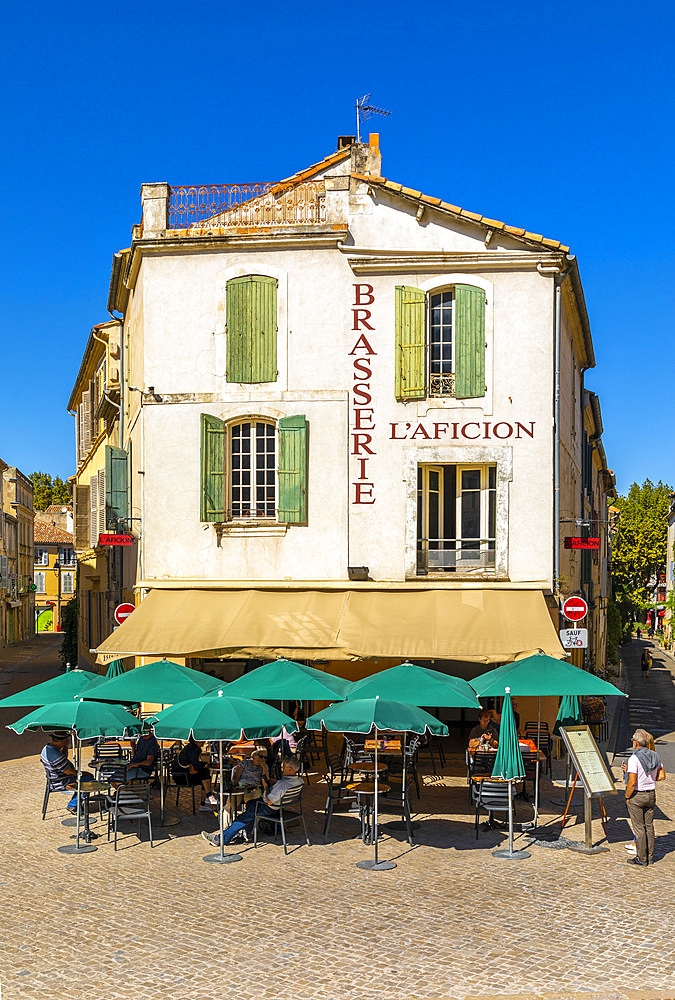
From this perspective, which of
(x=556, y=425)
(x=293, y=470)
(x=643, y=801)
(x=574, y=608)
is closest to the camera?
(x=643, y=801)

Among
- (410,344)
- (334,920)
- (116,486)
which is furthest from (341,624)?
(334,920)

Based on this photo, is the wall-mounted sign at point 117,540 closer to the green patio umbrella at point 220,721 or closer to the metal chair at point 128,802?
the metal chair at point 128,802

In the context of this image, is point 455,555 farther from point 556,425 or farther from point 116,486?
point 116,486

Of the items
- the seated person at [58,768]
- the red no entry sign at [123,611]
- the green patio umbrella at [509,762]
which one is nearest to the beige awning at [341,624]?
the red no entry sign at [123,611]

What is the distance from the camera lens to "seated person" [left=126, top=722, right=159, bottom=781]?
1437 cm

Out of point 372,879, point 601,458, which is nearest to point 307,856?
point 372,879

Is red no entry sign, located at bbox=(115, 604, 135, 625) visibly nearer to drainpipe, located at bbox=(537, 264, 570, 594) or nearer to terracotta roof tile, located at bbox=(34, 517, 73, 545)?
drainpipe, located at bbox=(537, 264, 570, 594)

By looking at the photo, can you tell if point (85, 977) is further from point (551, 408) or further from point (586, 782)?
point (551, 408)

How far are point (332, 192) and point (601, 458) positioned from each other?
23049mm

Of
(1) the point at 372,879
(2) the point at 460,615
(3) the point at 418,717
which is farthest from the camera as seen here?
(2) the point at 460,615

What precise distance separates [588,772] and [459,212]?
1089 centimetres

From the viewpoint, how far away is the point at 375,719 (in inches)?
473

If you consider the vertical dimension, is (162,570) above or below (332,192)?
below

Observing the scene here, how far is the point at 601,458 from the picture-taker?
132ft
